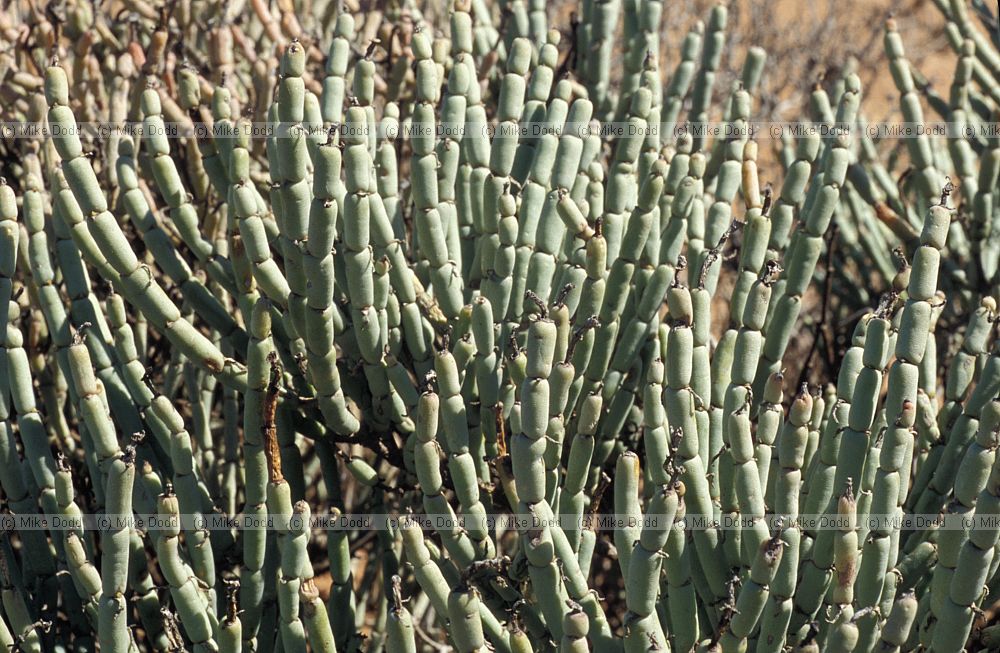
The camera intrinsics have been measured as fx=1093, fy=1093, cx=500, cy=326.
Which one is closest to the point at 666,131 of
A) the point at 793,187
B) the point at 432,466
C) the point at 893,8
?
the point at 793,187

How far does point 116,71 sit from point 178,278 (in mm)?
1122

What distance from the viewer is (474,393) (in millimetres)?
2027

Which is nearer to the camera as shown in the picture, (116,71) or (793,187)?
(793,187)

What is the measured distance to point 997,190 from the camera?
2979 mm

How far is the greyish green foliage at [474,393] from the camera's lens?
1.60 meters

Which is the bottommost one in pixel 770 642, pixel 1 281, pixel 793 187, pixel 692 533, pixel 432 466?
pixel 770 642

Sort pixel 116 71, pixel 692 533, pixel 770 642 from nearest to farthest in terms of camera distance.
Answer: pixel 770 642 < pixel 692 533 < pixel 116 71

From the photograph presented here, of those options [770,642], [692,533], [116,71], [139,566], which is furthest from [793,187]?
[116,71]

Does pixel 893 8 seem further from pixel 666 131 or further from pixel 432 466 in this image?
pixel 432 466

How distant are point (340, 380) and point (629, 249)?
0.61m

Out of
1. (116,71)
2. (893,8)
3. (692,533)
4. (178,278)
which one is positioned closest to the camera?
(692,533)

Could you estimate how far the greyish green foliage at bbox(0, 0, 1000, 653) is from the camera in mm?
1600

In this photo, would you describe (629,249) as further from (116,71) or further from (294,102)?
(116,71)

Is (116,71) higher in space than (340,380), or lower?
higher
